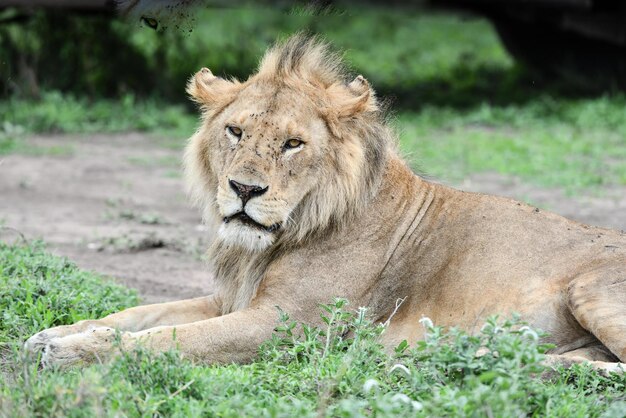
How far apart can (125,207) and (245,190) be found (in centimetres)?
428

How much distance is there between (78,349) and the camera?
4.49 m

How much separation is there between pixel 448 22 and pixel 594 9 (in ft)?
26.7

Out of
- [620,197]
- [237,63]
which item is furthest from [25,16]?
[620,197]

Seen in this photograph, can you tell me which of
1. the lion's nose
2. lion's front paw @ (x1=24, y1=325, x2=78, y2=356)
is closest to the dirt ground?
lion's front paw @ (x1=24, y1=325, x2=78, y2=356)

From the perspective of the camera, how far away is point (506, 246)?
16.5ft

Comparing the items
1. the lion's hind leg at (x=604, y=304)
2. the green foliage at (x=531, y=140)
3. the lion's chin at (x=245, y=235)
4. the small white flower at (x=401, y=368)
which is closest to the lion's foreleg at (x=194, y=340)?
the lion's chin at (x=245, y=235)

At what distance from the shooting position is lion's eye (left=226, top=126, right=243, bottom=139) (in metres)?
4.96

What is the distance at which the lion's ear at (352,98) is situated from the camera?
5.10m

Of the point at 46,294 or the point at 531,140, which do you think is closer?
the point at 46,294

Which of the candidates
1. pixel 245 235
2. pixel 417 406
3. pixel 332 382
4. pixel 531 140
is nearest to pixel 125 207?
pixel 245 235

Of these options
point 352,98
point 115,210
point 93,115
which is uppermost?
point 352,98

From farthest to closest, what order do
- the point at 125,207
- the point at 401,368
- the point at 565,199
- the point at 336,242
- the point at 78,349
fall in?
the point at 565,199 < the point at 125,207 < the point at 336,242 < the point at 78,349 < the point at 401,368

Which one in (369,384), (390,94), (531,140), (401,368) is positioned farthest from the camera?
(531,140)

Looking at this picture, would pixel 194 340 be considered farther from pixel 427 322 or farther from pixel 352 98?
pixel 352 98
